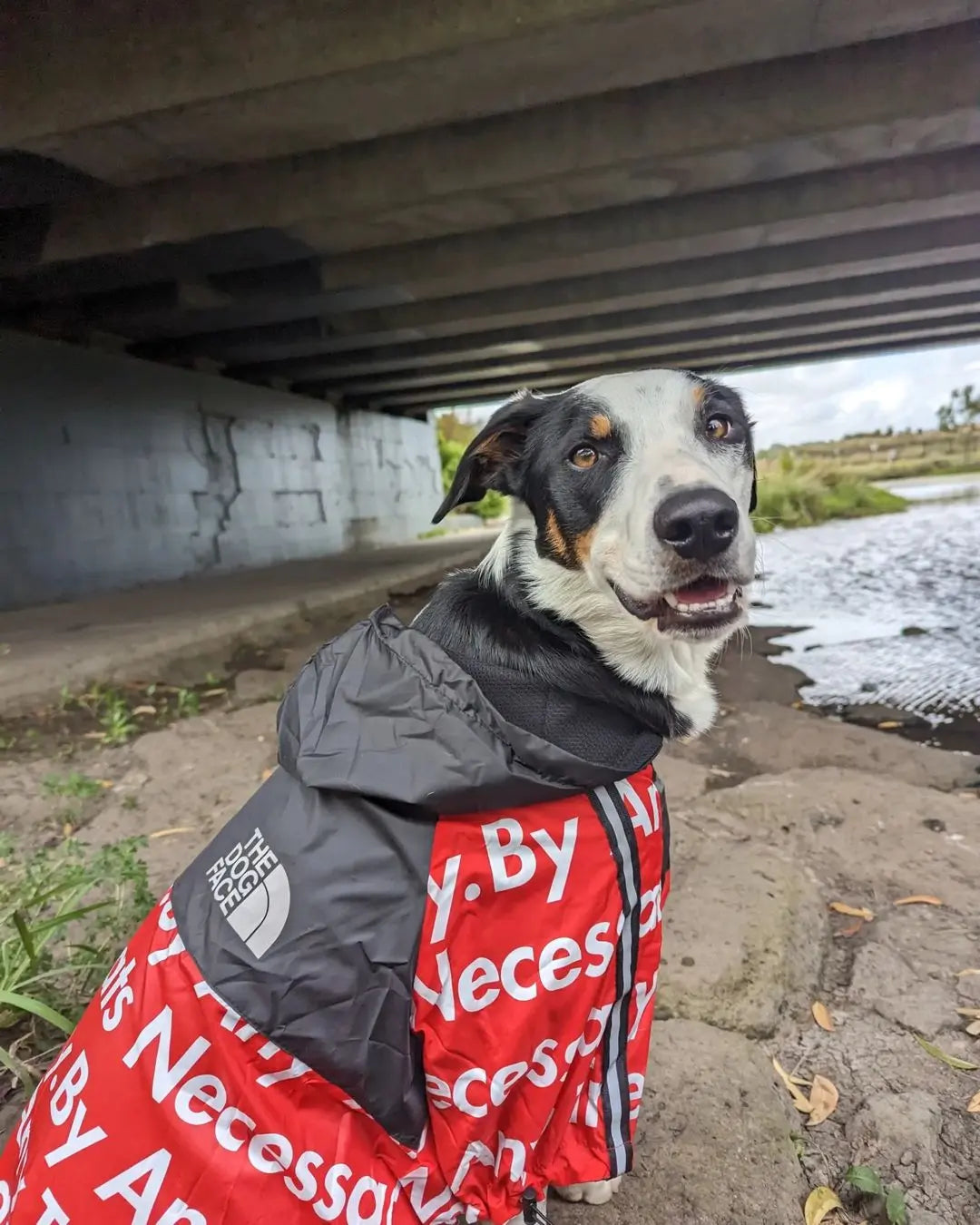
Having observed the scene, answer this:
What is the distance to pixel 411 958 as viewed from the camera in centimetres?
122

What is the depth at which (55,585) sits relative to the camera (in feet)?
25.3

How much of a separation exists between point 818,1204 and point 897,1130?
0.24 metres

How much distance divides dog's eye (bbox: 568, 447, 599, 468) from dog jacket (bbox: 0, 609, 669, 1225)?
64 centimetres

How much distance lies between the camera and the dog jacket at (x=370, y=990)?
113 cm

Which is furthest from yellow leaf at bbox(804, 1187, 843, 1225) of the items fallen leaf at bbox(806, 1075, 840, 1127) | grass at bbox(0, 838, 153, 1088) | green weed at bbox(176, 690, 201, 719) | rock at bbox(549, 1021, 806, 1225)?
green weed at bbox(176, 690, 201, 719)

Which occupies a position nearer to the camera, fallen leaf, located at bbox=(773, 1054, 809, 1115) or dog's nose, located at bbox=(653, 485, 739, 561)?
dog's nose, located at bbox=(653, 485, 739, 561)

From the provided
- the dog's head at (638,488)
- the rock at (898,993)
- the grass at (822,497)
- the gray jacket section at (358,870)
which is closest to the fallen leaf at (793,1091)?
the rock at (898,993)

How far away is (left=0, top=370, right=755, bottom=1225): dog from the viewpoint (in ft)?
3.73

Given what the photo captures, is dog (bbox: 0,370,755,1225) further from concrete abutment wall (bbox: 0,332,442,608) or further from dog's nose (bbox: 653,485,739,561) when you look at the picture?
concrete abutment wall (bbox: 0,332,442,608)

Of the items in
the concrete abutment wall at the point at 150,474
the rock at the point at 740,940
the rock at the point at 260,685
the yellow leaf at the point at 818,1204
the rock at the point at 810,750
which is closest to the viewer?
the yellow leaf at the point at 818,1204

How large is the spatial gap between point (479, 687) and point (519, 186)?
4.88 metres

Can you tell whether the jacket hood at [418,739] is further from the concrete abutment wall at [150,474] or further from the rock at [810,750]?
the concrete abutment wall at [150,474]

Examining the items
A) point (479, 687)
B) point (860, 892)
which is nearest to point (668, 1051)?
point (860, 892)

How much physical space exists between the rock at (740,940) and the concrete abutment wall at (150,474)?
719cm
